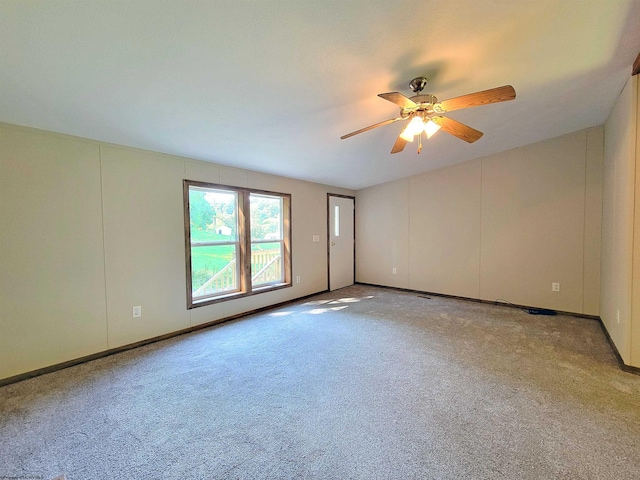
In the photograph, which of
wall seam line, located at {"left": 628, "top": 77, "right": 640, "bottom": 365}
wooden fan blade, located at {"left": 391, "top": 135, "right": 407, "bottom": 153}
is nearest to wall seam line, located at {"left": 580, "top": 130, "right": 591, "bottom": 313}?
wall seam line, located at {"left": 628, "top": 77, "right": 640, "bottom": 365}

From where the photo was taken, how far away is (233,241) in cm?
392

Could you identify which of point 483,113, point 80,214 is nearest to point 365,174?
point 483,113

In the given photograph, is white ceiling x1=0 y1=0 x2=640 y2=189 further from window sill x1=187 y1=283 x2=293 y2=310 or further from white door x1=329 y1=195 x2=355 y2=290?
white door x1=329 y1=195 x2=355 y2=290

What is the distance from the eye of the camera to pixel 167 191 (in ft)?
10.5

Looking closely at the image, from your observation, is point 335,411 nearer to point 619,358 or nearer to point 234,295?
point 234,295

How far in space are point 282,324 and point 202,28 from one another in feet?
10.4

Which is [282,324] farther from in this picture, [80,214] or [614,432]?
[614,432]

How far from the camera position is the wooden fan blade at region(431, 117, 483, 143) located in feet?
7.60

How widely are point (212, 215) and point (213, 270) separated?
79 centimetres

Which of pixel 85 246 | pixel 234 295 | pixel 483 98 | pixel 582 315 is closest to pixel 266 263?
pixel 234 295

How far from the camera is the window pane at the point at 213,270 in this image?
11.6 ft

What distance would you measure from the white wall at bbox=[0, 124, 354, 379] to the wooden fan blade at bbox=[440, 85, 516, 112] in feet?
9.57

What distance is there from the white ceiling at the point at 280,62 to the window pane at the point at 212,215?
2.45 feet

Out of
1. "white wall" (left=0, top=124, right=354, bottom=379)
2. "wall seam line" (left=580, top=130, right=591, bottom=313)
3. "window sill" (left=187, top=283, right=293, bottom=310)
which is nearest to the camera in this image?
"white wall" (left=0, top=124, right=354, bottom=379)
